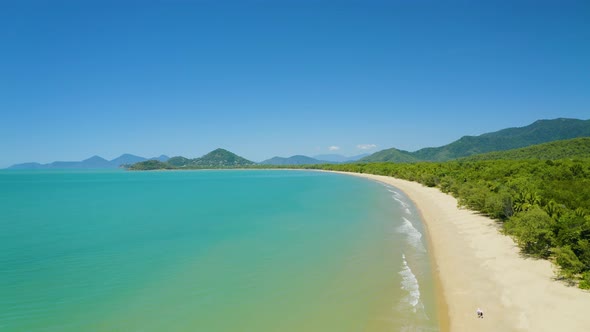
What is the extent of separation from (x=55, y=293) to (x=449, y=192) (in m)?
48.1

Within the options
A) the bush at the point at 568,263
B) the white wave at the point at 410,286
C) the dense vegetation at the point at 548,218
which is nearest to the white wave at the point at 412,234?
the white wave at the point at 410,286

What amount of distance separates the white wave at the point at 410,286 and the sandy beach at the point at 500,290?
0.98 metres

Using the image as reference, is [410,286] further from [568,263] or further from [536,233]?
[536,233]

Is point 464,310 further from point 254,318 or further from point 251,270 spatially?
point 251,270

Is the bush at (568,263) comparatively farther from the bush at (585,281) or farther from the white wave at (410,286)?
the white wave at (410,286)

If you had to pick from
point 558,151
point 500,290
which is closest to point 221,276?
point 500,290

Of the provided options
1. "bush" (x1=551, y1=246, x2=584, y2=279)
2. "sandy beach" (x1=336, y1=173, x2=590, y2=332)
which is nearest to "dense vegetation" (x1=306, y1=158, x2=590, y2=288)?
"bush" (x1=551, y1=246, x2=584, y2=279)

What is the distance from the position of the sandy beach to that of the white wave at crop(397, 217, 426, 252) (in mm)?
896

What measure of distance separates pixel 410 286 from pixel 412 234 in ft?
35.7

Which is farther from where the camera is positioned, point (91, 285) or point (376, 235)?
point (376, 235)

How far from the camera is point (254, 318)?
12.5 m

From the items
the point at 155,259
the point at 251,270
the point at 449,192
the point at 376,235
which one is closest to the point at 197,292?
the point at 251,270

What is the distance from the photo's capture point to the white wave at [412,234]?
22.0 meters

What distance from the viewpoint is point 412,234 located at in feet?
82.6
